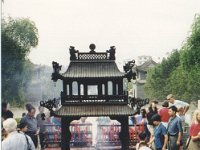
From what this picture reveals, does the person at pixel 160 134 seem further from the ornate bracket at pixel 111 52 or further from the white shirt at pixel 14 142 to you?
the ornate bracket at pixel 111 52

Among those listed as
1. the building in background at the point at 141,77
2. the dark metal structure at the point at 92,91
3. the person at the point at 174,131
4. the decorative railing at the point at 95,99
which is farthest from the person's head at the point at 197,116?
the building in background at the point at 141,77

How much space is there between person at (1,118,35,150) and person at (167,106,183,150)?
3.13 metres

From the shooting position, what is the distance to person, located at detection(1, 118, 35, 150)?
5.61m

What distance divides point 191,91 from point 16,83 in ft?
34.5

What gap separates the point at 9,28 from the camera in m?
18.4

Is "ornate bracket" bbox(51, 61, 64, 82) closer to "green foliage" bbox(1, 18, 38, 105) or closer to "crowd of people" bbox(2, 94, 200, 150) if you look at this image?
"crowd of people" bbox(2, 94, 200, 150)

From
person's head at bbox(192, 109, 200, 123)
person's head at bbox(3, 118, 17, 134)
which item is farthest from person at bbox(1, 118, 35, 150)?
person's head at bbox(192, 109, 200, 123)

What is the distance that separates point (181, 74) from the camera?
98.0 ft

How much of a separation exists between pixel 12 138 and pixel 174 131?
3.52 metres

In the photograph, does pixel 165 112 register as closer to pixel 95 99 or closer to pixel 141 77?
pixel 95 99

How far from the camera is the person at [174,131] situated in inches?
323

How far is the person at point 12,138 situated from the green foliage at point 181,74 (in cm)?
1693

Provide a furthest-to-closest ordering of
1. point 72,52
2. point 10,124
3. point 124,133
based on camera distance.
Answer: point 72,52
point 124,133
point 10,124

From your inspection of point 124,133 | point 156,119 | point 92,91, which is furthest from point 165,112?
point 92,91
